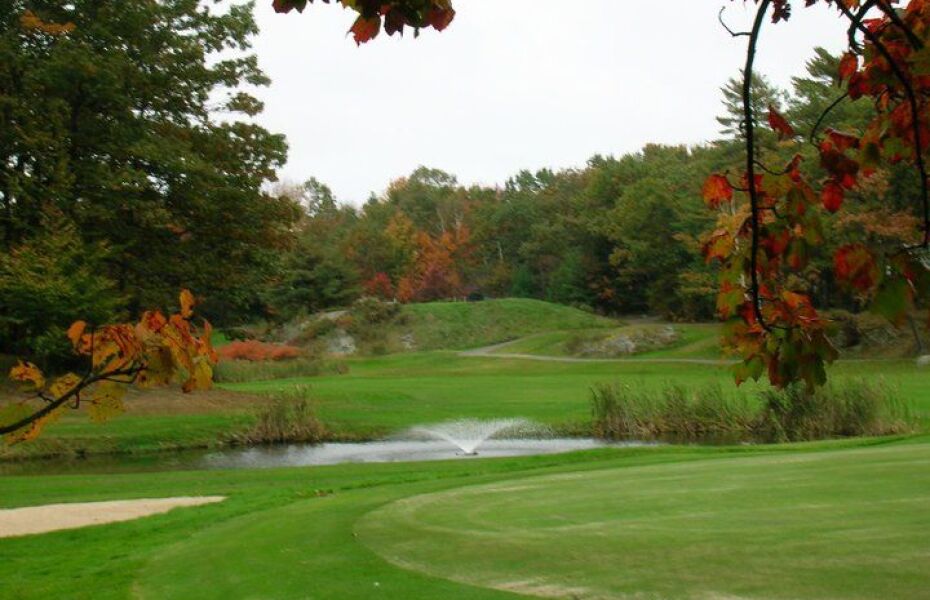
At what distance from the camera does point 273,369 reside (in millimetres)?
45750

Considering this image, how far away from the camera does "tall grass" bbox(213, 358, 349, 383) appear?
43000 mm

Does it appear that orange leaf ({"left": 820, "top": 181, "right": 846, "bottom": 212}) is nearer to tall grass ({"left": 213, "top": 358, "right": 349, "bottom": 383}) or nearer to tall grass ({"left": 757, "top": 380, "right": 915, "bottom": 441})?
tall grass ({"left": 757, "top": 380, "right": 915, "bottom": 441})

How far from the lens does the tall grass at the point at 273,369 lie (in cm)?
4300

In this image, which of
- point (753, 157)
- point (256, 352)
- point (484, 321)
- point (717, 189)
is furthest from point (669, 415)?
point (484, 321)

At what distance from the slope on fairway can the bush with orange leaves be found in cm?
4295

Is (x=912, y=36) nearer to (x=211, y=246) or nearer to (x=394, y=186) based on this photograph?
(x=211, y=246)

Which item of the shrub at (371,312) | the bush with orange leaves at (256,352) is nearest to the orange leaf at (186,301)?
the bush with orange leaves at (256,352)

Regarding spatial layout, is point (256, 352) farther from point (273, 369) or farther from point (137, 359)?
point (137, 359)

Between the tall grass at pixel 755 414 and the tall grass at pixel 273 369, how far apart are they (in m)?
20.7

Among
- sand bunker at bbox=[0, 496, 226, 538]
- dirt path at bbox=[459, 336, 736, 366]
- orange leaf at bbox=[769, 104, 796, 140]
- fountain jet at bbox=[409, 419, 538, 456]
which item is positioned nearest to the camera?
orange leaf at bbox=[769, 104, 796, 140]

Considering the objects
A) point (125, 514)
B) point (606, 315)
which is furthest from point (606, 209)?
point (125, 514)

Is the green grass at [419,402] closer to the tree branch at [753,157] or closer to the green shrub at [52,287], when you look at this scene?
the green shrub at [52,287]

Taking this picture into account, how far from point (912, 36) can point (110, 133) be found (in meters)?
28.8

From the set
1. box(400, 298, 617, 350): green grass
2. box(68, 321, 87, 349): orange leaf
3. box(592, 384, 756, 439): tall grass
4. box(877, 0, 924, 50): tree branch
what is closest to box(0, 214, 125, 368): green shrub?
box(592, 384, 756, 439): tall grass
